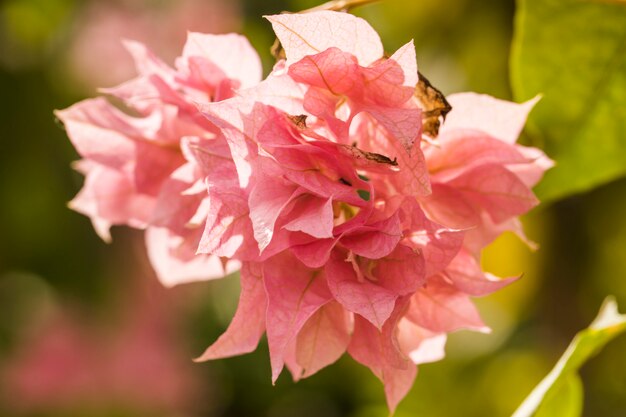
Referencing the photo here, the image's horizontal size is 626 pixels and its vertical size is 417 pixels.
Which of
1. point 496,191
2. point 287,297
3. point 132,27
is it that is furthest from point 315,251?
point 132,27

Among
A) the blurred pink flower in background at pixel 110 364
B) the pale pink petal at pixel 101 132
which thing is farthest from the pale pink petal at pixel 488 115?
the blurred pink flower in background at pixel 110 364

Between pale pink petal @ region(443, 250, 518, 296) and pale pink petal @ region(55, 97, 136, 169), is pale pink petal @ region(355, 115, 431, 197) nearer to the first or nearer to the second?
pale pink petal @ region(443, 250, 518, 296)

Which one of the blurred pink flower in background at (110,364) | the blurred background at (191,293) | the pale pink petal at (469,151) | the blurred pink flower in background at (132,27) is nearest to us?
the pale pink petal at (469,151)

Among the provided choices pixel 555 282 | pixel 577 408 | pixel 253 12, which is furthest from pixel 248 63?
pixel 253 12

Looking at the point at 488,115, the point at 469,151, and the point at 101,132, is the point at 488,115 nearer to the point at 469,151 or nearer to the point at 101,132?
the point at 469,151

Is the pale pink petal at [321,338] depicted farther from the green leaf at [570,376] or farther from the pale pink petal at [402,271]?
the green leaf at [570,376]

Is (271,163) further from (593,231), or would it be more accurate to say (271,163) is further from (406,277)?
(593,231)

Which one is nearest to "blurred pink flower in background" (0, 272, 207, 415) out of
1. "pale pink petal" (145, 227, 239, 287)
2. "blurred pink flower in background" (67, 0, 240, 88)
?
"blurred pink flower in background" (67, 0, 240, 88)
